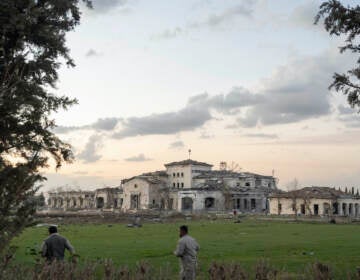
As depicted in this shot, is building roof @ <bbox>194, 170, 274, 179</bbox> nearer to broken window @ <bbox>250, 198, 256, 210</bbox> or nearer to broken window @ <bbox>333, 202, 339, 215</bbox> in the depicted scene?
broken window @ <bbox>250, 198, 256, 210</bbox>

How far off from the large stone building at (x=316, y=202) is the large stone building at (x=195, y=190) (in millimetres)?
7806

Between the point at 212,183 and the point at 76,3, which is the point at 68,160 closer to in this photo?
the point at 76,3

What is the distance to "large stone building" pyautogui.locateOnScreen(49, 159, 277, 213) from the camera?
114 m

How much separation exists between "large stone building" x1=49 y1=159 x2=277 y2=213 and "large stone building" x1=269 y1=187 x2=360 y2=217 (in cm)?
781

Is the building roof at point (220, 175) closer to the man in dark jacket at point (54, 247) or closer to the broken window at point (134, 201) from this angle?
the broken window at point (134, 201)

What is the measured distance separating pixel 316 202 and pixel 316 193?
194 centimetres

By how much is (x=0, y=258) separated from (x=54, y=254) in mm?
7140

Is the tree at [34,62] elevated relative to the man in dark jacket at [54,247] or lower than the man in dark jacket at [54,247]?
elevated

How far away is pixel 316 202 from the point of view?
103 m

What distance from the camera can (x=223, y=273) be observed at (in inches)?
440

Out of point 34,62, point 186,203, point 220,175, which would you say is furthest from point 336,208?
point 34,62

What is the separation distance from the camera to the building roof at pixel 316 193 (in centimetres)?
10212

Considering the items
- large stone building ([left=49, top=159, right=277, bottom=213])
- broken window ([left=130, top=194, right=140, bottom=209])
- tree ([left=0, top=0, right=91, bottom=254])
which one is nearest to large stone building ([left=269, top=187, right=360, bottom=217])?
large stone building ([left=49, top=159, right=277, bottom=213])

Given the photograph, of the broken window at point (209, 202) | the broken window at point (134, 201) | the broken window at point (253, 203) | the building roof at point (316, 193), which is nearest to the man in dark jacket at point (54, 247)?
the building roof at point (316, 193)
